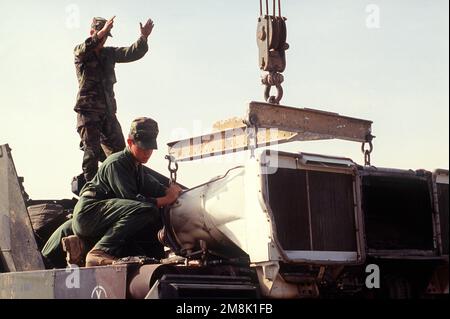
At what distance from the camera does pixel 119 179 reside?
7.36 metres

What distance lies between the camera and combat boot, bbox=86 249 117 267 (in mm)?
7121

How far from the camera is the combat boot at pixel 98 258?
7121mm

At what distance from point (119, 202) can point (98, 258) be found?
490 millimetres

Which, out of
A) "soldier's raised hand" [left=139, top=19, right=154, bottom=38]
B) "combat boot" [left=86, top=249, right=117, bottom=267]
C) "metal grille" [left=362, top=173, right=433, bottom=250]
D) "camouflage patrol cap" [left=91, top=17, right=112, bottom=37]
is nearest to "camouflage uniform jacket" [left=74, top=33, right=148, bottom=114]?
"soldier's raised hand" [left=139, top=19, right=154, bottom=38]

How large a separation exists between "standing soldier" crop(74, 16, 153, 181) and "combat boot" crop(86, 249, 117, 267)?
1.62m

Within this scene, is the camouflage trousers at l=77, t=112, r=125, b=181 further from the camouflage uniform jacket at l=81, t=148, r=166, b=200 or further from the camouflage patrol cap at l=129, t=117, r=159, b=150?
the camouflage patrol cap at l=129, t=117, r=159, b=150

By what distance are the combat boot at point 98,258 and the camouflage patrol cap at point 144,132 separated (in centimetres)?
94

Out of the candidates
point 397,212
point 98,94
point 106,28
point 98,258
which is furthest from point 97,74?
point 397,212

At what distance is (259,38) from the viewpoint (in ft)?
31.4

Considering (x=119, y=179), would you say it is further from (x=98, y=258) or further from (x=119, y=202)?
(x=98, y=258)

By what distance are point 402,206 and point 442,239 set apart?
0.47 metres

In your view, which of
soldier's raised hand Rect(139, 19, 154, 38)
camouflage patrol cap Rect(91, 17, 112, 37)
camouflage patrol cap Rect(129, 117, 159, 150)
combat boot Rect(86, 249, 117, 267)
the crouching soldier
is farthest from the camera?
camouflage patrol cap Rect(91, 17, 112, 37)
